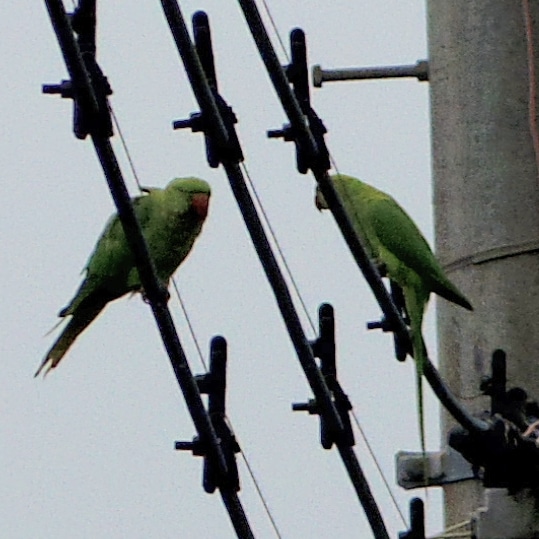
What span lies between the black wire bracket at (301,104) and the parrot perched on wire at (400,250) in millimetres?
867

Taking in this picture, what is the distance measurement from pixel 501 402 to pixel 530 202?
2.30 feet

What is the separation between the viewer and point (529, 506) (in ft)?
16.1

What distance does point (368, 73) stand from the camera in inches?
244

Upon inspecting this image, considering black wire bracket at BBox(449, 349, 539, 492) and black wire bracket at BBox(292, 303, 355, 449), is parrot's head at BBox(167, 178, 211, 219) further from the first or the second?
black wire bracket at BBox(449, 349, 539, 492)

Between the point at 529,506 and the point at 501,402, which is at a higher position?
the point at 501,402

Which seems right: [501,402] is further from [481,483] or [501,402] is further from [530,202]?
[530,202]

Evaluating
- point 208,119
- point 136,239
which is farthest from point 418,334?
point 136,239

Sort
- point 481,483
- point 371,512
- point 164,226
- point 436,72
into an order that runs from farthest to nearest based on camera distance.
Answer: point 164,226
point 436,72
point 481,483
point 371,512

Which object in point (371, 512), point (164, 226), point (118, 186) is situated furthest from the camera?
point (164, 226)

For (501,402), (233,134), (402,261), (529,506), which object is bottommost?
(529,506)

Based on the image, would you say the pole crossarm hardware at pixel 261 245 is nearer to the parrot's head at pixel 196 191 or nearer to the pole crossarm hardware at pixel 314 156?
the pole crossarm hardware at pixel 314 156

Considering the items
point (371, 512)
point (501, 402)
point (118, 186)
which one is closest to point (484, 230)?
point (501, 402)

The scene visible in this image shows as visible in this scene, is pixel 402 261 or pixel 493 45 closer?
pixel 493 45

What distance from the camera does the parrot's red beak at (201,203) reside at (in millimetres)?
6703
